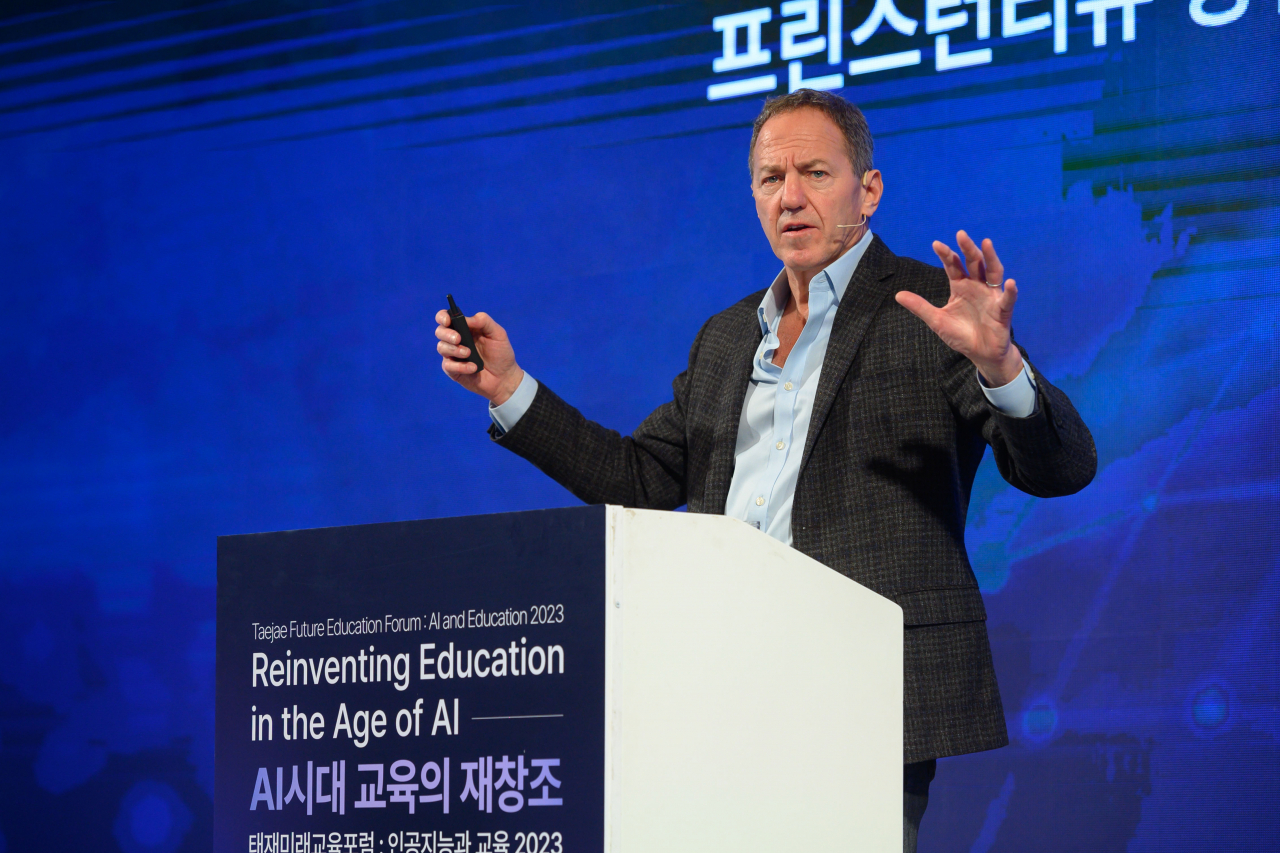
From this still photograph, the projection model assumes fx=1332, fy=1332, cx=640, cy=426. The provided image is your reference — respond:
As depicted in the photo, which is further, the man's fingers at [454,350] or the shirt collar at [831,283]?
the shirt collar at [831,283]

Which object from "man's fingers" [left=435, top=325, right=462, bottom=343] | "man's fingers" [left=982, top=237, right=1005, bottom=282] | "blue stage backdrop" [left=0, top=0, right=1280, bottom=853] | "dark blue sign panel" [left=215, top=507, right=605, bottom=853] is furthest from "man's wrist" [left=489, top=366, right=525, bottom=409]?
"blue stage backdrop" [left=0, top=0, right=1280, bottom=853]

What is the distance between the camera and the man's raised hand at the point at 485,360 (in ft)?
5.62

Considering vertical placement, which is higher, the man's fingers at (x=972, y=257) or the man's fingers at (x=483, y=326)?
the man's fingers at (x=483, y=326)

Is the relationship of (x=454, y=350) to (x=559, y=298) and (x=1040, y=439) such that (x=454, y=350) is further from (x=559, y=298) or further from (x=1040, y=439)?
(x=559, y=298)

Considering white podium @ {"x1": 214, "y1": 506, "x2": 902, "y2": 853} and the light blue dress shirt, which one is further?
the light blue dress shirt

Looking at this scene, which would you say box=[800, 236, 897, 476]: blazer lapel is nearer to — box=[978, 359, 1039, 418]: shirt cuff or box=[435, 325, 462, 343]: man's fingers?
box=[978, 359, 1039, 418]: shirt cuff

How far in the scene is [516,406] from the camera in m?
1.81

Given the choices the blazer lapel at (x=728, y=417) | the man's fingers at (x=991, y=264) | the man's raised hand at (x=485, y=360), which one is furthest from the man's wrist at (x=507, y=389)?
the man's fingers at (x=991, y=264)

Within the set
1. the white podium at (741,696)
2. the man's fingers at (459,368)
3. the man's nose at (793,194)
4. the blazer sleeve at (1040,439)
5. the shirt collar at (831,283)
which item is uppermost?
the man's nose at (793,194)

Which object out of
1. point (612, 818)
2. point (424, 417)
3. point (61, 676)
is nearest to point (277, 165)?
point (424, 417)

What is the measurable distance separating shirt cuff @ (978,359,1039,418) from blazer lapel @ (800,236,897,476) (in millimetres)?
262

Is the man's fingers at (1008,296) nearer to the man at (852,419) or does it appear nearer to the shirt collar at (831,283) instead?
the man at (852,419)

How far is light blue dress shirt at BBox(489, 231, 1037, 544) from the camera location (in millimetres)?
1714

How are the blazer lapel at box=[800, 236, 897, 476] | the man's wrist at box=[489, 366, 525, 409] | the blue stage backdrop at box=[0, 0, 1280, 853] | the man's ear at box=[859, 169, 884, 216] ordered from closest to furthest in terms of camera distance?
1. the blazer lapel at box=[800, 236, 897, 476]
2. the man's wrist at box=[489, 366, 525, 409]
3. the man's ear at box=[859, 169, 884, 216]
4. the blue stage backdrop at box=[0, 0, 1280, 853]
